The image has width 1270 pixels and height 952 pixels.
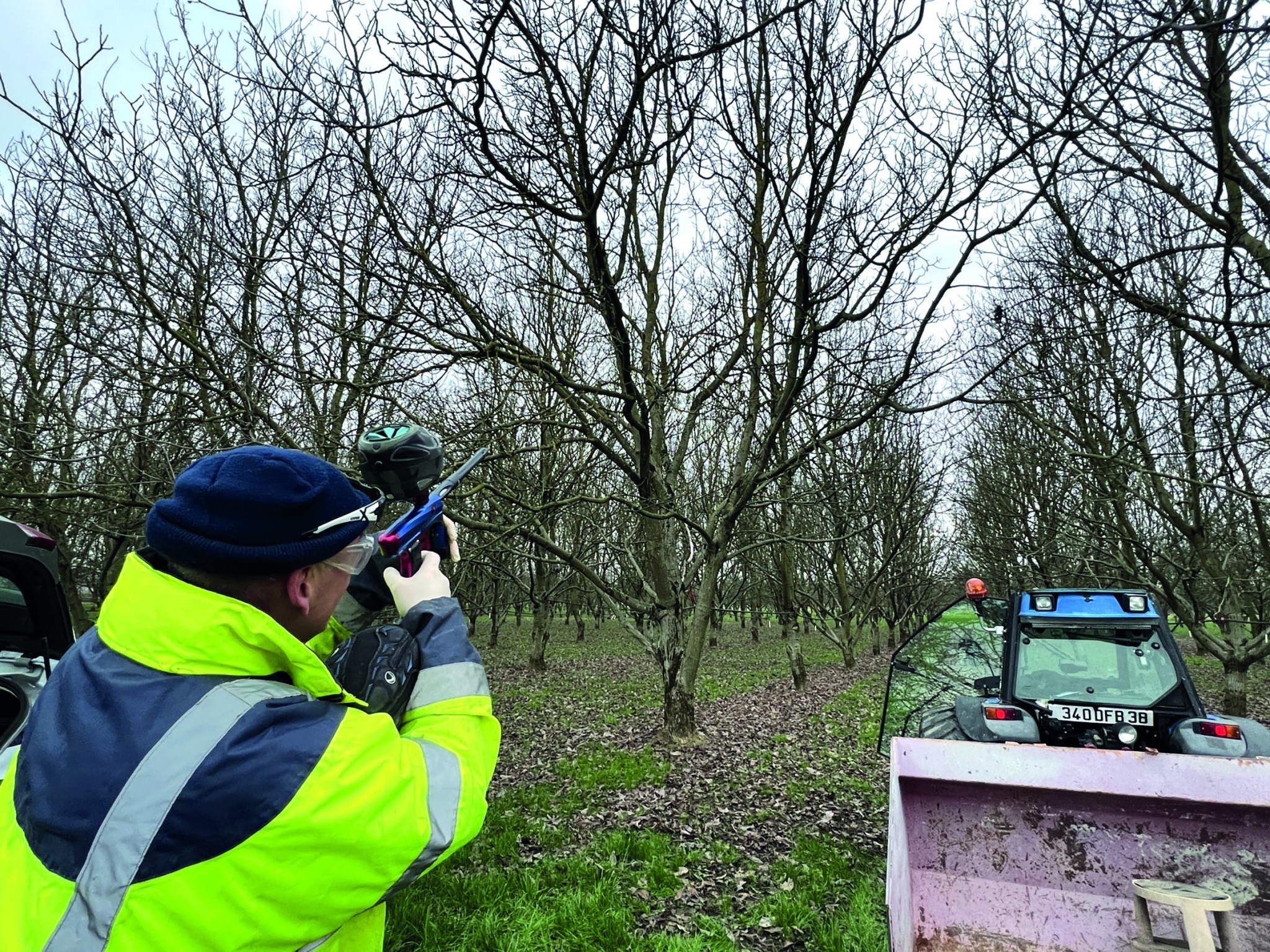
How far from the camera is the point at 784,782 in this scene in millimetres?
7094

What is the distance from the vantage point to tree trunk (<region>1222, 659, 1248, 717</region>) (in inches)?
381

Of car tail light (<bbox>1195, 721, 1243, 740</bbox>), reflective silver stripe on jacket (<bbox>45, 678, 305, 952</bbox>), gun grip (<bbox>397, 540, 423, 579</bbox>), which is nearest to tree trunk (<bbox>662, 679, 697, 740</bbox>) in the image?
car tail light (<bbox>1195, 721, 1243, 740</bbox>)

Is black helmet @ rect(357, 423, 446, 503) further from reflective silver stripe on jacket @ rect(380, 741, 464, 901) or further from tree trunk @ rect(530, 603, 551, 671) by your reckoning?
tree trunk @ rect(530, 603, 551, 671)

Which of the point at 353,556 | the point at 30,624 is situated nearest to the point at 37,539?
the point at 30,624

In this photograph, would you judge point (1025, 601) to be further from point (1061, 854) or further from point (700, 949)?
point (700, 949)

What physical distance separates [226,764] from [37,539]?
4484 millimetres

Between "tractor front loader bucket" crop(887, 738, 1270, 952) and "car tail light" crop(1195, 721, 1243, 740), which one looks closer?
"tractor front loader bucket" crop(887, 738, 1270, 952)

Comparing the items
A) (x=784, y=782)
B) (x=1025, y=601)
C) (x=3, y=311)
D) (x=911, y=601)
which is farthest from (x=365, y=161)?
(x=911, y=601)

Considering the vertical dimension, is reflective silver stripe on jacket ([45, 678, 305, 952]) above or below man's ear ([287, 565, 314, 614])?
below

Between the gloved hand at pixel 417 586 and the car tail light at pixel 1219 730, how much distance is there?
16.5 ft

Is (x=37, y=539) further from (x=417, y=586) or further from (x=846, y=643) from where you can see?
(x=846, y=643)

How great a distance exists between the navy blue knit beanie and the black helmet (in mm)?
675

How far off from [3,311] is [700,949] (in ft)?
29.8

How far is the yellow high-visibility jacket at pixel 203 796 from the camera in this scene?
3.37 ft
